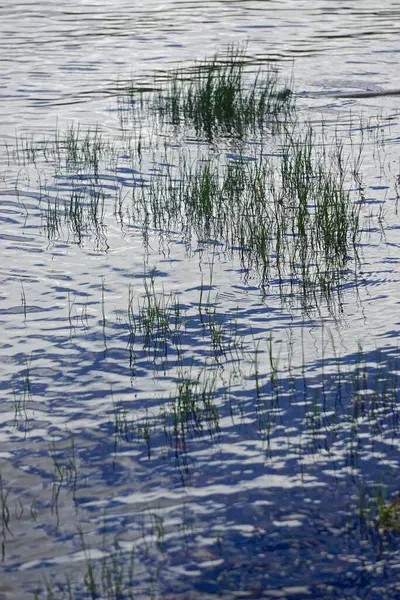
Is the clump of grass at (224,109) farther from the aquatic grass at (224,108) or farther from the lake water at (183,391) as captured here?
the lake water at (183,391)

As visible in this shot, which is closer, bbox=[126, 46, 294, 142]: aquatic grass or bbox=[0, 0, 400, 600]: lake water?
bbox=[0, 0, 400, 600]: lake water

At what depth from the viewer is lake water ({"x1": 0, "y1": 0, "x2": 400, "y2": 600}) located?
4891 millimetres

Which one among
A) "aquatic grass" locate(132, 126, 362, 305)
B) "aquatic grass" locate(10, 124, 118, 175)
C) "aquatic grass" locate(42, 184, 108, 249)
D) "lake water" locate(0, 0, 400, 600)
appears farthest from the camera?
"aquatic grass" locate(10, 124, 118, 175)

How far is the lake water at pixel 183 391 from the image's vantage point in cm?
489

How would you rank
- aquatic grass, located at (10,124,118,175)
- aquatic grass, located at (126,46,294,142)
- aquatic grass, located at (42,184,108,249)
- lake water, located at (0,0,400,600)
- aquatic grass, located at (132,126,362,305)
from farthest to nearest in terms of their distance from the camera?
1. aquatic grass, located at (126,46,294,142)
2. aquatic grass, located at (10,124,118,175)
3. aquatic grass, located at (42,184,108,249)
4. aquatic grass, located at (132,126,362,305)
5. lake water, located at (0,0,400,600)

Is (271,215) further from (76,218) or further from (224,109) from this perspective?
(224,109)

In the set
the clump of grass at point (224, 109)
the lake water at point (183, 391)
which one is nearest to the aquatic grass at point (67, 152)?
the lake water at point (183, 391)

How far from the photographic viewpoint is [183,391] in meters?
6.58

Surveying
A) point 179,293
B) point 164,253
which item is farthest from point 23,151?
point 179,293

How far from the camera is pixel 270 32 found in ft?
88.3

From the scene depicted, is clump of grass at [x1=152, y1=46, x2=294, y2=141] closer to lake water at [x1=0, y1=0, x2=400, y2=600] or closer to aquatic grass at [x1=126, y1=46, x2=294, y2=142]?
aquatic grass at [x1=126, y1=46, x2=294, y2=142]

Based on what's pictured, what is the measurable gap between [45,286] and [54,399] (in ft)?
8.22

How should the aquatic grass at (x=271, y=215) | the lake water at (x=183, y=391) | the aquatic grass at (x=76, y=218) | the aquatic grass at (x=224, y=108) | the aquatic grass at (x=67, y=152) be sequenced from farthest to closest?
the aquatic grass at (x=224, y=108), the aquatic grass at (x=67, y=152), the aquatic grass at (x=76, y=218), the aquatic grass at (x=271, y=215), the lake water at (x=183, y=391)

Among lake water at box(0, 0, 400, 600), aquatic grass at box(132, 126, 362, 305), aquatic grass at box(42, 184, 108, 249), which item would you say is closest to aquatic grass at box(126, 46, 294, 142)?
lake water at box(0, 0, 400, 600)
